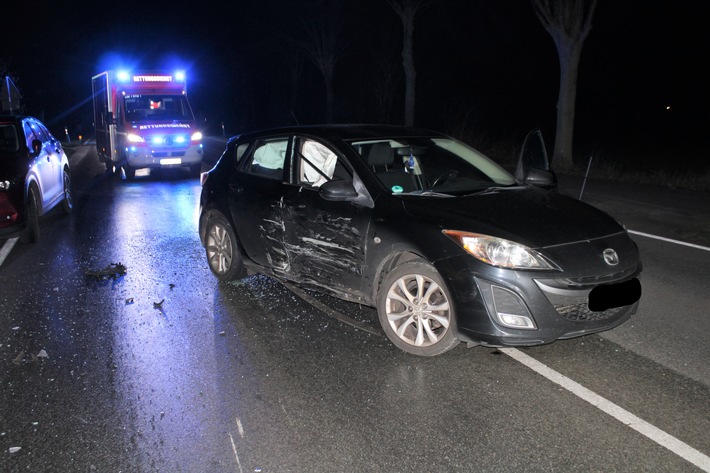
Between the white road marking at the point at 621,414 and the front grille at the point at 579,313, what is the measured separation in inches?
16.3

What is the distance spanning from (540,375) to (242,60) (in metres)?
50.5

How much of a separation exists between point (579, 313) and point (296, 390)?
1.97 meters

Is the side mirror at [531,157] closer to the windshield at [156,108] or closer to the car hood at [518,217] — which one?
the car hood at [518,217]

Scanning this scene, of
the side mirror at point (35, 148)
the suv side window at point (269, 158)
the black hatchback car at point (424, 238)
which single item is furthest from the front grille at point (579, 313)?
the side mirror at point (35, 148)

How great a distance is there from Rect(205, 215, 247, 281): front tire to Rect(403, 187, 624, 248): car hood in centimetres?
234

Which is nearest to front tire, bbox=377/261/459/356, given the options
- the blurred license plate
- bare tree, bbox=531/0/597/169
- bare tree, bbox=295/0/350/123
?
the blurred license plate

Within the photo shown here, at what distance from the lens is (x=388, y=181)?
5.16 m

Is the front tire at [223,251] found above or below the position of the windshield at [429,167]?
below

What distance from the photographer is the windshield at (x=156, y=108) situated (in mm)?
16938

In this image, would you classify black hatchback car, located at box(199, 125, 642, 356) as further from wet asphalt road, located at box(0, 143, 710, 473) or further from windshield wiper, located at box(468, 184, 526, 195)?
wet asphalt road, located at box(0, 143, 710, 473)

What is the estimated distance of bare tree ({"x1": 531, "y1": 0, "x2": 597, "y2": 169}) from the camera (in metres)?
16.2

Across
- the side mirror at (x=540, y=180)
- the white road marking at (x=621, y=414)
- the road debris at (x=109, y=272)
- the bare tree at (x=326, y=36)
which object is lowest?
the white road marking at (x=621, y=414)

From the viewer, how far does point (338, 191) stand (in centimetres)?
498

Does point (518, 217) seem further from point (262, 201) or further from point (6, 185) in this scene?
point (6, 185)
